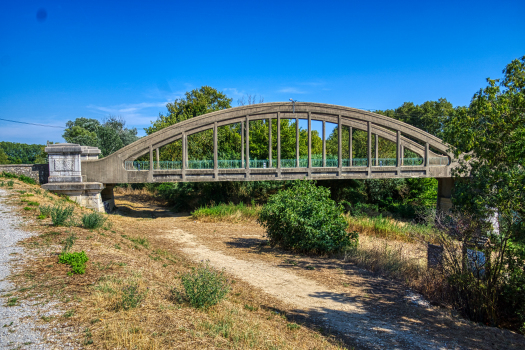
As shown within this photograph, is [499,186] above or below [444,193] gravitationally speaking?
above

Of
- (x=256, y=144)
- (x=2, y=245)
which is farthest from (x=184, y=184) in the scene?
(x=2, y=245)

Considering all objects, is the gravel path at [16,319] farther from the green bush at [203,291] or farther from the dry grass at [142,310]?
the green bush at [203,291]

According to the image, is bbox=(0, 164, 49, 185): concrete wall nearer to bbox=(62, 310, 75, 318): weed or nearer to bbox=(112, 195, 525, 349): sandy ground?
bbox=(112, 195, 525, 349): sandy ground

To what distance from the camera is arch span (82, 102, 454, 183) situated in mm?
20469

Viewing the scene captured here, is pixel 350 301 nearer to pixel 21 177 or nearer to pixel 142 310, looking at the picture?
pixel 142 310

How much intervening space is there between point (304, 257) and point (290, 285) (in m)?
2.97

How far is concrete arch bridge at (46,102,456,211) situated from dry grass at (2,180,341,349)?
12.7m

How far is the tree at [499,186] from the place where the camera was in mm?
6527

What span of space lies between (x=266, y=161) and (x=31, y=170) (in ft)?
47.6

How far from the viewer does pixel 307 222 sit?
1124cm

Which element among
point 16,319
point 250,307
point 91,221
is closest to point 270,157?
point 91,221

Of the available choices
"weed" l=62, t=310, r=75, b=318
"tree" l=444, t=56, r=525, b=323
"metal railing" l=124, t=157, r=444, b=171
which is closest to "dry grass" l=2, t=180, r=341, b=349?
"weed" l=62, t=310, r=75, b=318

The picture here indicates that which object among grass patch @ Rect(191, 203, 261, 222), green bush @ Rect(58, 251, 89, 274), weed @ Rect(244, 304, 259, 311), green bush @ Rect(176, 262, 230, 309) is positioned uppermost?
green bush @ Rect(58, 251, 89, 274)

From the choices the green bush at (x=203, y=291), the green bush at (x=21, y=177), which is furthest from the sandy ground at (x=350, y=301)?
the green bush at (x=21, y=177)
